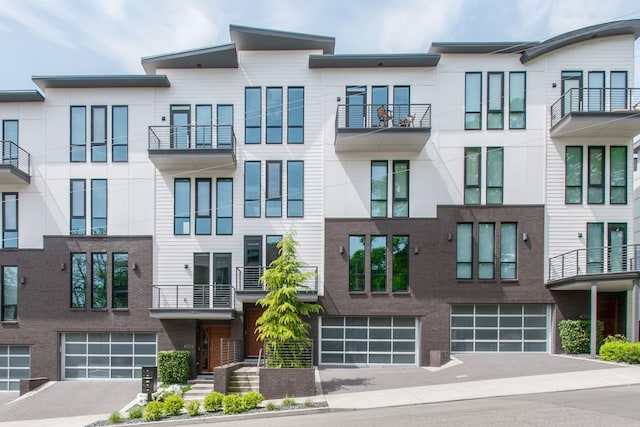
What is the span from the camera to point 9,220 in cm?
2002

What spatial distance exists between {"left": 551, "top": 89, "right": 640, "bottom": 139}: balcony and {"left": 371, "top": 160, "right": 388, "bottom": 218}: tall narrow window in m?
6.72

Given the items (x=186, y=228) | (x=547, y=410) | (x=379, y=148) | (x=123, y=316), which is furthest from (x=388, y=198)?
(x=123, y=316)

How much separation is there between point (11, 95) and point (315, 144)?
1235cm

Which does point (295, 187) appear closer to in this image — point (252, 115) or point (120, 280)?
point (252, 115)

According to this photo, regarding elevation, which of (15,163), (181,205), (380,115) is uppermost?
(380,115)

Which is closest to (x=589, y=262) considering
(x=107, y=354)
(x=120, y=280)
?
(x=120, y=280)

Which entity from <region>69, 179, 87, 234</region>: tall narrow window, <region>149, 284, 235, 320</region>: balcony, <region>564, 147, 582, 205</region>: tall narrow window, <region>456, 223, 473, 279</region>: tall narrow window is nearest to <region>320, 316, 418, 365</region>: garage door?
<region>456, 223, 473, 279</region>: tall narrow window

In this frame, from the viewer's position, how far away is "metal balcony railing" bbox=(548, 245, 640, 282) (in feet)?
61.6

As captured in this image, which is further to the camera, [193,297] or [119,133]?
[119,133]

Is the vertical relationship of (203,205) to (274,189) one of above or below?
below

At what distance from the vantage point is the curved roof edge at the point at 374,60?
1930 cm

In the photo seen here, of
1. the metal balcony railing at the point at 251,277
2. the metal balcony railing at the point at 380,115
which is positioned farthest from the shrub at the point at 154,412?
the metal balcony railing at the point at 380,115

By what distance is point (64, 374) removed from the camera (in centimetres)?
1955

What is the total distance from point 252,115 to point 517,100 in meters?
10.6
